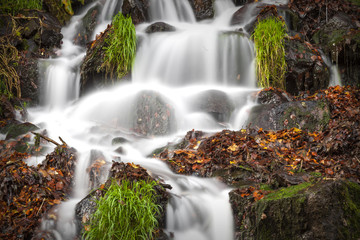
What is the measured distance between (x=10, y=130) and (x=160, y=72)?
3808 millimetres

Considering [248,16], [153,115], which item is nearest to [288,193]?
[153,115]

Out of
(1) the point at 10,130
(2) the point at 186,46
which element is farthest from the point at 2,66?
(2) the point at 186,46

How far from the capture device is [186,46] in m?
8.88

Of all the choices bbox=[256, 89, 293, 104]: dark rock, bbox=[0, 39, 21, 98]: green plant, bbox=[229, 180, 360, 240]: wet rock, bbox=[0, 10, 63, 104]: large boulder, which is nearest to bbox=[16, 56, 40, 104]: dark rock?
bbox=[0, 10, 63, 104]: large boulder

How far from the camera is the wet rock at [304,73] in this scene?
8008mm

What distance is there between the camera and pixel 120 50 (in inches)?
318

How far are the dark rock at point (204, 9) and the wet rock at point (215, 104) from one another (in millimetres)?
5575

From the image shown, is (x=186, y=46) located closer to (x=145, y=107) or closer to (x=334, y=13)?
(x=145, y=107)

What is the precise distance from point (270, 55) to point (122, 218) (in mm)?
5999

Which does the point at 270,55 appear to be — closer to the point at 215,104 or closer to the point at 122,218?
the point at 215,104

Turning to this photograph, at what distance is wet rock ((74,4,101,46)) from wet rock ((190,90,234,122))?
576 cm

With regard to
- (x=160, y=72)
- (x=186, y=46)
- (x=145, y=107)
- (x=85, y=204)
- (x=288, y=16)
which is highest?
(x=288, y=16)

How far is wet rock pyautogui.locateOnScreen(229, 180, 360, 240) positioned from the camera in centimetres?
250

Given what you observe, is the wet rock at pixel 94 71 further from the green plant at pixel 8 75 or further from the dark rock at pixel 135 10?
the dark rock at pixel 135 10
